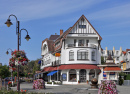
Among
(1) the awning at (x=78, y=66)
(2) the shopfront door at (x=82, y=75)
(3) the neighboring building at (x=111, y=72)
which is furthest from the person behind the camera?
Answer: (2) the shopfront door at (x=82, y=75)

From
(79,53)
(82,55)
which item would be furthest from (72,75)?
(79,53)

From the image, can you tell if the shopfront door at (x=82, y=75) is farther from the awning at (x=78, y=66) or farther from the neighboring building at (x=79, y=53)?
the awning at (x=78, y=66)

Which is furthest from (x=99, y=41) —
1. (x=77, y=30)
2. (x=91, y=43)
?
(x=77, y=30)

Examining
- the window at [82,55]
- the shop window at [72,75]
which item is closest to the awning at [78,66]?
the shop window at [72,75]

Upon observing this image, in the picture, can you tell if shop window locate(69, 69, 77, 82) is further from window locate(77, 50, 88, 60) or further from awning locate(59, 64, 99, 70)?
window locate(77, 50, 88, 60)

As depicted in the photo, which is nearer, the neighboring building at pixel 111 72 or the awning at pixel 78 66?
the neighboring building at pixel 111 72

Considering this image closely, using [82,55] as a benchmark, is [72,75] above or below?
below

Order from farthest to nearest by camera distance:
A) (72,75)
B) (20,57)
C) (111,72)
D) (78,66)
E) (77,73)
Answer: (72,75) < (77,73) < (78,66) < (111,72) < (20,57)

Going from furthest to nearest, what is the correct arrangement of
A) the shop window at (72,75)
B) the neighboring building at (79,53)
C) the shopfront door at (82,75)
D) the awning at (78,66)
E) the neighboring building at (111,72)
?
1. the shop window at (72,75)
2. the shopfront door at (82,75)
3. the neighboring building at (79,53)
4. the awning at (78,66)
5. the neighboring building at (111,72)

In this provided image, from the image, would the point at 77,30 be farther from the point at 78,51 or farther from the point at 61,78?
the point at 61,78

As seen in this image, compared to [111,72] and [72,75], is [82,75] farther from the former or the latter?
[111,72]

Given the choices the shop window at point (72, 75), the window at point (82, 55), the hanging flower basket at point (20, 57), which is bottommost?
the shop window at point (72, 75)

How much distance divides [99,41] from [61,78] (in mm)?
11077

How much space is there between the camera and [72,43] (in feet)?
182
